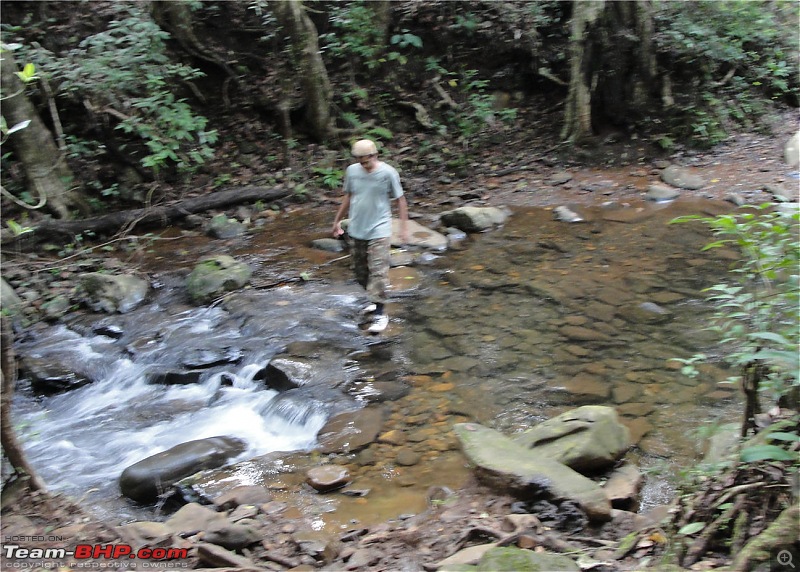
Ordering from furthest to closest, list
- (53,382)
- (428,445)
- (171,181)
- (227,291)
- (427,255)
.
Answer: (171,181) → (427,255) → (227,291) → (53,382) → (428,445)

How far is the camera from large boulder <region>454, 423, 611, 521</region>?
12.4 ft

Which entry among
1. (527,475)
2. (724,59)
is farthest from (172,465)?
(724,59)

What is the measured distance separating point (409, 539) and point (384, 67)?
40.1 feet

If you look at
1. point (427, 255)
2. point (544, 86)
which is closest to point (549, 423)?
point (427, 255)

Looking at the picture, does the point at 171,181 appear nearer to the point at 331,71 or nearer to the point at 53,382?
the point at 331,71

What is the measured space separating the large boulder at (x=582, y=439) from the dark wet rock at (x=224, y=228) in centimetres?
701

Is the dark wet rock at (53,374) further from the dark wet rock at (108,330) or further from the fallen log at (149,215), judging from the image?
the fallen log at (149,215)

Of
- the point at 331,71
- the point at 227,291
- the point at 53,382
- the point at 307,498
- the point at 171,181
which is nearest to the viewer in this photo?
the point at 307,498

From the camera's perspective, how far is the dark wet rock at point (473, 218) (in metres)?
9.95

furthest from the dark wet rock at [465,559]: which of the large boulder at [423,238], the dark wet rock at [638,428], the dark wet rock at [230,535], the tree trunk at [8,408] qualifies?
the large boulder at [423,238]

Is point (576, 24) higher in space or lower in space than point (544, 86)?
higher

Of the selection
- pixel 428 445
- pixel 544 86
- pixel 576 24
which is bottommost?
pixel 428 445

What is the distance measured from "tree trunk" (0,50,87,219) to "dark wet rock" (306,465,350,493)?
24.0 ft

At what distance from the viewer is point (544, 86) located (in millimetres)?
14148
